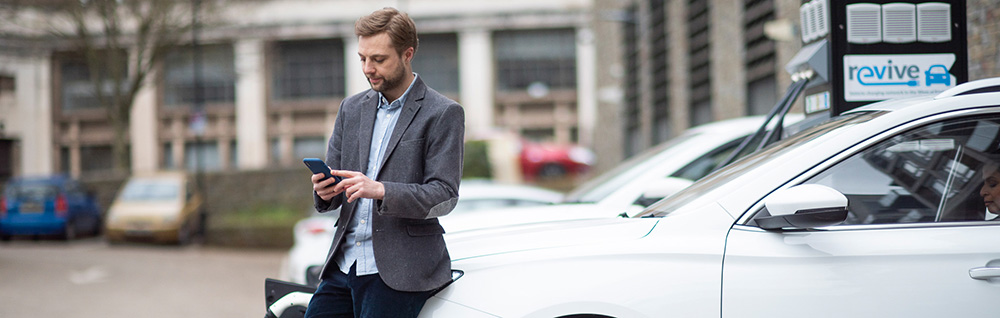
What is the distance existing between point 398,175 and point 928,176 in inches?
83.2

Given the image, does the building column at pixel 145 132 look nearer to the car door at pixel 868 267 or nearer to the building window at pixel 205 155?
the building window at pixel 205 155

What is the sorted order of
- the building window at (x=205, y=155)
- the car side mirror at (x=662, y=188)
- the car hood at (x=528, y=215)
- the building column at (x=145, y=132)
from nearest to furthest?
1. the car hood at (x=528, y=215)
2. the car side mirror at (x=662, y=188)
3. the building column at (x=145, y=132)
4. the building window at (x=205, y=155)

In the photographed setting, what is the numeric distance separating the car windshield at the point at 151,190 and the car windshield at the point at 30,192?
192 cm

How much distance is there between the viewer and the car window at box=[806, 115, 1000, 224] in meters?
2.93

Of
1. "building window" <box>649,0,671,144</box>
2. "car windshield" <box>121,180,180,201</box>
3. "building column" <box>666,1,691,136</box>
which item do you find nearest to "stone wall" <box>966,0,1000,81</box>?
"building column" <box>666,1,691,136</box>

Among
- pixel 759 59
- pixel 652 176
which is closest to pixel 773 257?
pixel 652 176

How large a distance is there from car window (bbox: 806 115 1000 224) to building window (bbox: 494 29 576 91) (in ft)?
111

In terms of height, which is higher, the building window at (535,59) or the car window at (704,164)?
the building window at (535,59)

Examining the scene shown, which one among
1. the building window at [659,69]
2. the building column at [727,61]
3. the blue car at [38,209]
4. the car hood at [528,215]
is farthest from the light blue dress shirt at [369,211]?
the blue car at [38,209]

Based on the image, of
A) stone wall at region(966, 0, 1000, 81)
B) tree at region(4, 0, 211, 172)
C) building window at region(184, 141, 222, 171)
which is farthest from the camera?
building window at region(184, 141, 222, 171)

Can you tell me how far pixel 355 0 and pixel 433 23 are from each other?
3.75m

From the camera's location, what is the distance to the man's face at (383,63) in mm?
2551

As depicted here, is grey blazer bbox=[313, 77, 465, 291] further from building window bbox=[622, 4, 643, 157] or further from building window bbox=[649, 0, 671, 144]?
building window bbox=[622, 4, 643, 157]

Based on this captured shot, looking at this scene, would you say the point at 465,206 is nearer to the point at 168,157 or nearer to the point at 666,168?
the point at 666,168
